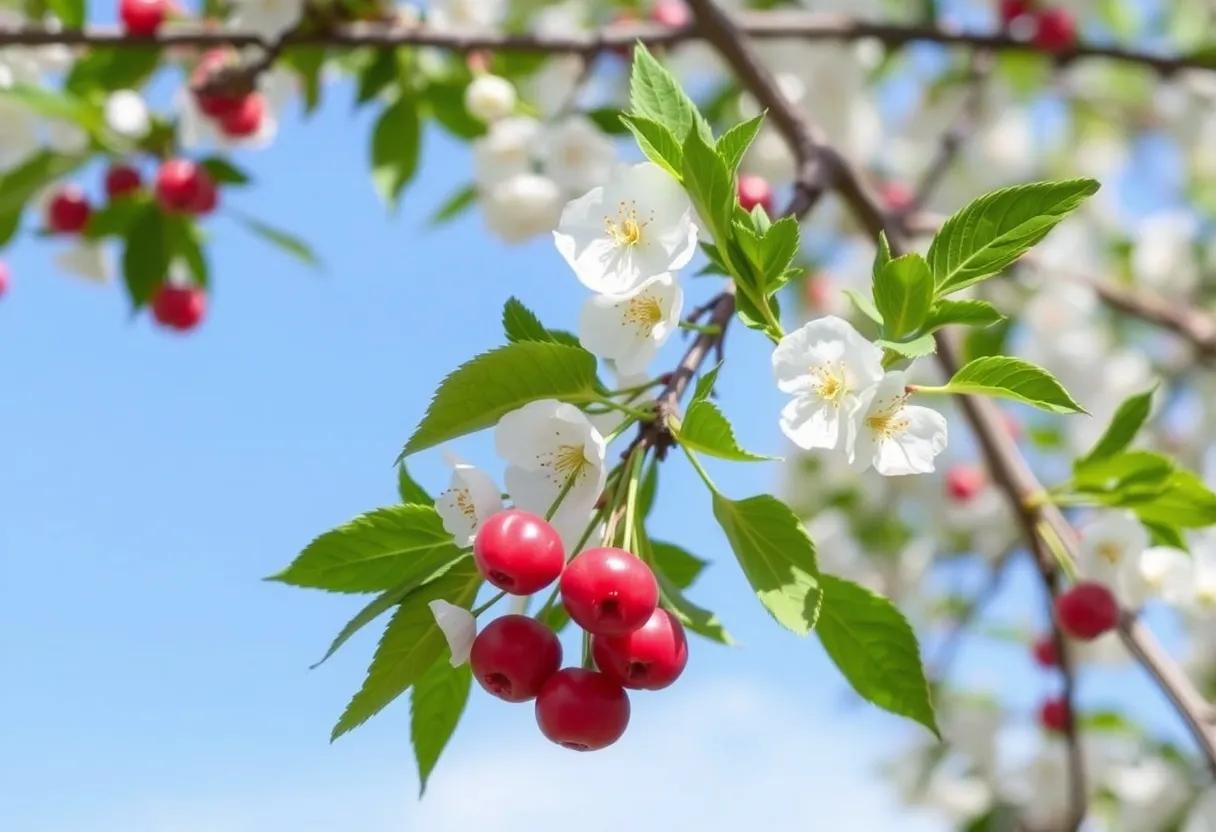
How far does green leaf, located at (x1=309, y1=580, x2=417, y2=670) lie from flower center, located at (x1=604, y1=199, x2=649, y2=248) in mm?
365

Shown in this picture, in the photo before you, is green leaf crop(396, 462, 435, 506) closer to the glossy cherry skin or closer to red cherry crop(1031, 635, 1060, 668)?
the glossy cherry skin

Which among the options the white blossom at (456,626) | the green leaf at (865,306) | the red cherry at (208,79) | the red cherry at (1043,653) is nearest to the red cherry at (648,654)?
the white blossom at (456,626)

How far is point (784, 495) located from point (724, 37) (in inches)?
98.7

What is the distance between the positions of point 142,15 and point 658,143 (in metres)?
1.67

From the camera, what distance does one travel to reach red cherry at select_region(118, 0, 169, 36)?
94.6 inches

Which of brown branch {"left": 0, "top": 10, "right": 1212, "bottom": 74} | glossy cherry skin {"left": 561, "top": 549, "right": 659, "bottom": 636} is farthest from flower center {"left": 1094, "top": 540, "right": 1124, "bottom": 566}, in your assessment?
brown branch {"left": 0, "top": 10, "right": 1212, "bottom": 74}

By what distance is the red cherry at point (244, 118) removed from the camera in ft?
8.30

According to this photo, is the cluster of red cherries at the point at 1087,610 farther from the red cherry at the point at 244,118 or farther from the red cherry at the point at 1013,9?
the red cherry at the point at 1013,9

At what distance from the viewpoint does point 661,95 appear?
1154mm

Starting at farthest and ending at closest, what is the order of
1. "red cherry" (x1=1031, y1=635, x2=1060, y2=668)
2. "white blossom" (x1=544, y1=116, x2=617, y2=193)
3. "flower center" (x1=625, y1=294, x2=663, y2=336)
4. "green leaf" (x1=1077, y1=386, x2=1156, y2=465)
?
"red cherry" (x1=1031, y1=635, x2=1060, y2=668)
"white blossom" (x1=544, y1=116, x2=617, y2=193)
"green leaf" (x1=1077, y1=386, x2=1156, y2=465)
"flower center" (x1=625, y1=294, x2=663, y2=336)

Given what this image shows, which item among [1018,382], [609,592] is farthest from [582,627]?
[1018,382]

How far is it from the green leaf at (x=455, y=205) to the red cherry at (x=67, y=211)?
0.74 metres

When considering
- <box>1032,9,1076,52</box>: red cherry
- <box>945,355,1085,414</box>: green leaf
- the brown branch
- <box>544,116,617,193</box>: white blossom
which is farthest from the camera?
<box>1032,9,1076,52</box>: red cherry

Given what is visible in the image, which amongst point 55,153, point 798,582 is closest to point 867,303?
point 798,582
